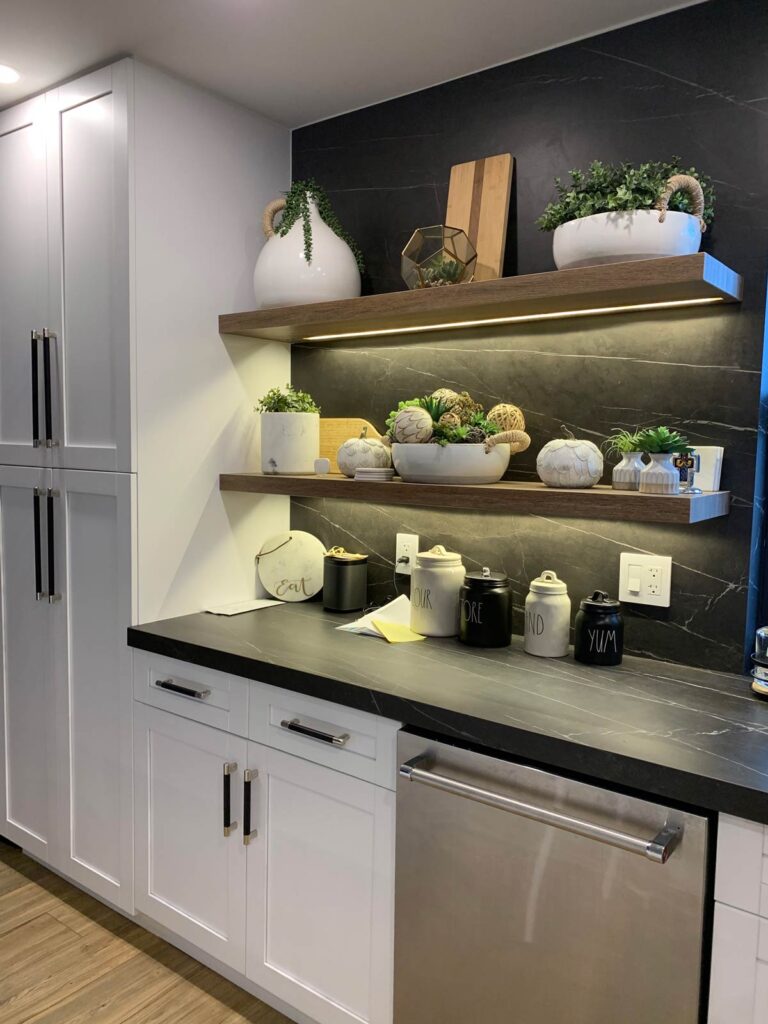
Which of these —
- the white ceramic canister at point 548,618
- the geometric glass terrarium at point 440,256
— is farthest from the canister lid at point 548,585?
the geometric glass terrarium at point 440,256

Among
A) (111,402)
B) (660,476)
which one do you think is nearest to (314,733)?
(660,476)

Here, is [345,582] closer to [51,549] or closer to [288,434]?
[288,434]

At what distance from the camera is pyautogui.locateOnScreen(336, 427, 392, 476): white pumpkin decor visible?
2080 millimetres

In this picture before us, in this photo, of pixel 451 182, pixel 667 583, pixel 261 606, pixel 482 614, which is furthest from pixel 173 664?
pixel 451 182

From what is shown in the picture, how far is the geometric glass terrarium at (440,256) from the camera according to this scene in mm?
1935

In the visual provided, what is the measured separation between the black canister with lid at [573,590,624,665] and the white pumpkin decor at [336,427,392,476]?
2.09 feet

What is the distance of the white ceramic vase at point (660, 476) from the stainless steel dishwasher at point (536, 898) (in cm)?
63

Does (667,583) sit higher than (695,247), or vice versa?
(695,247)

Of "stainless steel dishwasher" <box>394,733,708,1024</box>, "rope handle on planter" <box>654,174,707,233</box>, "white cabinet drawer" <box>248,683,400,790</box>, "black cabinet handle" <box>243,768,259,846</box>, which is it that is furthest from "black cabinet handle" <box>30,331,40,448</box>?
"rope handle on planter" <box>654,174,707,233</box>

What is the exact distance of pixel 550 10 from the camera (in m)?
1.78

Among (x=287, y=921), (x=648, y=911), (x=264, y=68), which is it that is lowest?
(x=287, y=921)

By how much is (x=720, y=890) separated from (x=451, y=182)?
1739 millimetres

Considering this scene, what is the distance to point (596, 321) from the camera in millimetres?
1939

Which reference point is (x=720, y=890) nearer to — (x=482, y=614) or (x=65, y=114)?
(x=482, y=614)
